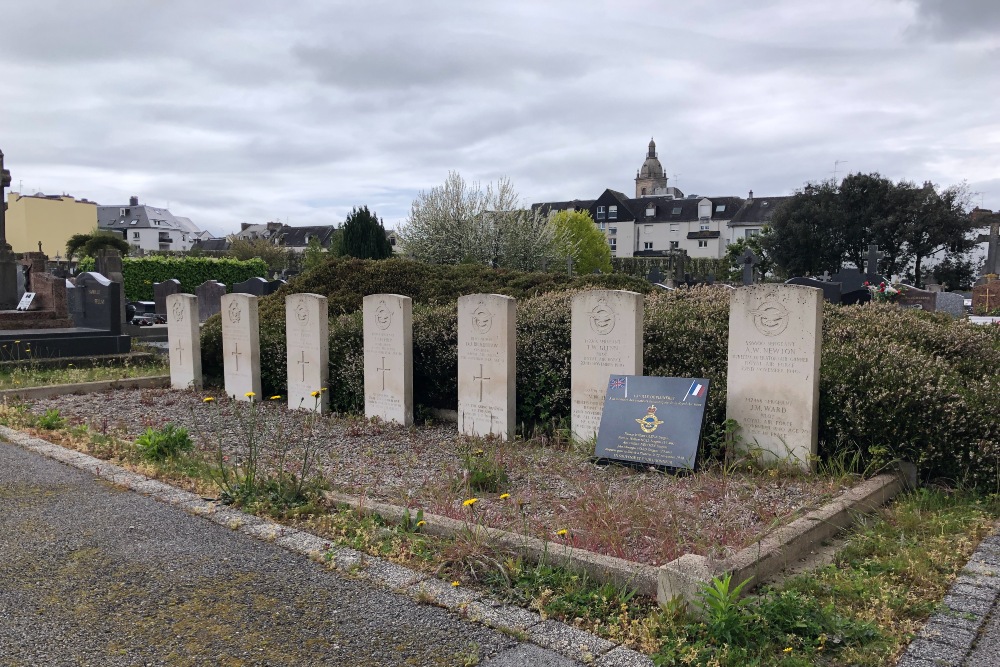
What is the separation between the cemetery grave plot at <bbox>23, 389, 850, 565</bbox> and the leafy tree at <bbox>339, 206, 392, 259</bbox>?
19.7m

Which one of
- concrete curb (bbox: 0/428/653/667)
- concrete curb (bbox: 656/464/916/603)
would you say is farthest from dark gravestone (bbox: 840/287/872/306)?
concrete curb (bbox: 0/428/653/667)

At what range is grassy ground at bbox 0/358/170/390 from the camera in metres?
10.6

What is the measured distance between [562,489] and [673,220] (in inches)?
2904

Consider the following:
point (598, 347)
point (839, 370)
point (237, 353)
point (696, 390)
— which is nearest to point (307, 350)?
point (237, 353)

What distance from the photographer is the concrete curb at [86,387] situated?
31.7 feet

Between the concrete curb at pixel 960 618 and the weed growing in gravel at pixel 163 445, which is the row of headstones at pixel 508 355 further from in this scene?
the concrete curb at pixel 960 618

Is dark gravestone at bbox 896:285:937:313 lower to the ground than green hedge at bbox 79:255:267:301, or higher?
lower

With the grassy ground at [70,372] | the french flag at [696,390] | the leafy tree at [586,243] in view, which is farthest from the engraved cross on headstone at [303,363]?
the leafy tree at [586,243]

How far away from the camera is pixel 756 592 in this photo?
347cm

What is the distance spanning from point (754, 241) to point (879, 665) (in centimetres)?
4571

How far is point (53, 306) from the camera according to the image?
1548 cm

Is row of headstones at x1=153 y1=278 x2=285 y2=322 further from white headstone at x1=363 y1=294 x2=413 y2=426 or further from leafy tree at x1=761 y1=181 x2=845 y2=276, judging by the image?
leafy tree at x1=761 y1=181 x2=845 y2=276

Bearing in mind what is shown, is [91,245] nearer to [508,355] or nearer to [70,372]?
[70,372]

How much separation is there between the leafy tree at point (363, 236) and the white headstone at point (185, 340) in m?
16.6
